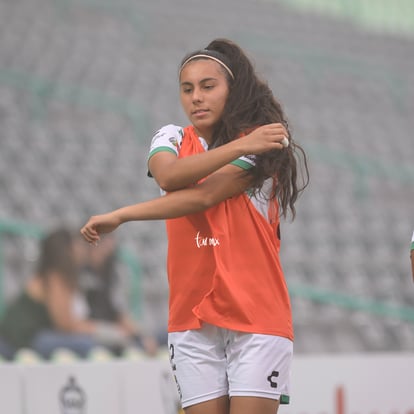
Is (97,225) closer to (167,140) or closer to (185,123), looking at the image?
(167,140)

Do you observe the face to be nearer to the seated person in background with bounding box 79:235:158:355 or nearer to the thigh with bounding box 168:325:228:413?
the thigh with bounding box 168:325:228:413

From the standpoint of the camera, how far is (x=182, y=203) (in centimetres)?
239

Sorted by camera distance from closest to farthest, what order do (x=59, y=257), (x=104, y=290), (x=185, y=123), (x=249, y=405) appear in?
1. (x=249, y=405)
2. (x=59, y=257)
3. (x=104, y=290)
4. (x=185, y=123)

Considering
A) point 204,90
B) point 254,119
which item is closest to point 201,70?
point 204,90

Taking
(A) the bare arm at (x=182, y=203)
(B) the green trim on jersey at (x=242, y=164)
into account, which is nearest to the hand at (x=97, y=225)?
(A) the bare arm at (x=182, y=203)

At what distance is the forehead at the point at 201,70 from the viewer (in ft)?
8.15

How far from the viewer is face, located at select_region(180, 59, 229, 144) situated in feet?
8.14

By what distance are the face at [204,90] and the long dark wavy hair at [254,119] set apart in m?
0.02

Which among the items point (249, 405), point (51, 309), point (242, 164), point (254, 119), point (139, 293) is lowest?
point (249, 405)

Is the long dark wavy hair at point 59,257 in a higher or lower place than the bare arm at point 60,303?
higher

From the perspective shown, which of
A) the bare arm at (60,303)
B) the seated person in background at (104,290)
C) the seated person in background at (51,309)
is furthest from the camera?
the seated person in background at (104,290)

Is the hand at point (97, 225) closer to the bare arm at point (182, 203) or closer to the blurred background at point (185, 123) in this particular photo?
the bare arm at point (182, 203)

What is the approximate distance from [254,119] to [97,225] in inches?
20.3

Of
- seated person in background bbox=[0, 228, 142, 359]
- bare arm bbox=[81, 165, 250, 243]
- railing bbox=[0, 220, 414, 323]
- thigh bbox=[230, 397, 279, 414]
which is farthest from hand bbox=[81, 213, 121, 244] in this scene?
railing bbox=[0, 220, 414, 323]
